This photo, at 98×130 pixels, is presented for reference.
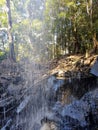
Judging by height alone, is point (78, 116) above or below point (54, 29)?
below

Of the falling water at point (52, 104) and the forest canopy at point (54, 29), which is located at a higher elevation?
the forest canopy at point (54, 29)

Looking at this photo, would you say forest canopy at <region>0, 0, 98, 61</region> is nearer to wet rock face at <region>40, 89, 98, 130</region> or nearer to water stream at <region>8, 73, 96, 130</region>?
water stream at <region>8, 73, 96, 130</region>

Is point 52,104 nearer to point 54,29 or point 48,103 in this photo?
point 48,103

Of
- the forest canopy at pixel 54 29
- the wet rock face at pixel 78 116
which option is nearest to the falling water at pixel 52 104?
the wet rock face at pixel 78 116

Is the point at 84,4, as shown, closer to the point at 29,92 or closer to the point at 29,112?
the point at 29,92

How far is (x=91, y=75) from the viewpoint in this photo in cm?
638

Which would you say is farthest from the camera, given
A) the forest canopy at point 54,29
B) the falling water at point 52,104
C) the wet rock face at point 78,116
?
the forest canopy at point 54,29

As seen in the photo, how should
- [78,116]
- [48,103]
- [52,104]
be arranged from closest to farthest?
[78,116] < [52,104] < [48,103]

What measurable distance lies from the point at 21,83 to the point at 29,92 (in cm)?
105

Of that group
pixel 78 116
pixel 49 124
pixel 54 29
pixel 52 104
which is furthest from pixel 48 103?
pixel 54 29

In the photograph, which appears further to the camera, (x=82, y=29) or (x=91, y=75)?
(x=82, y=29)

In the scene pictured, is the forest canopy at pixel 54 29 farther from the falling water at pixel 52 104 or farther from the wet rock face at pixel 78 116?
the wet rock face at pixel 78 116

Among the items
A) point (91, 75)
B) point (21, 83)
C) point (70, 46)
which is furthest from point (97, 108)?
point (70, 46)

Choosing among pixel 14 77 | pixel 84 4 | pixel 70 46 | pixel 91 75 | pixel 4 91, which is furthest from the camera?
pixel 70 46
